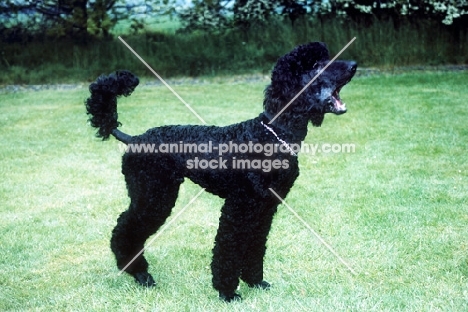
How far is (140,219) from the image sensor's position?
12.4 ft

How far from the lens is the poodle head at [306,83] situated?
3.24 meters

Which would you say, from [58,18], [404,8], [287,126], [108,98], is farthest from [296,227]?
[58,18]

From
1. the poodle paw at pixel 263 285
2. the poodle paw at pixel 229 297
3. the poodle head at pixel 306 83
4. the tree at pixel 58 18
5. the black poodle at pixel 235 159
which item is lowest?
the poodle paw at pixel 263 285

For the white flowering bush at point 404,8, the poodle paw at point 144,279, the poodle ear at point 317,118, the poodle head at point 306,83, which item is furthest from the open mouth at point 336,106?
the white flowering bush at point 404,8

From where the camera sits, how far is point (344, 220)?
5102mm

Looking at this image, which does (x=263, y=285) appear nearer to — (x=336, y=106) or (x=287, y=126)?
(x=287, y=126)

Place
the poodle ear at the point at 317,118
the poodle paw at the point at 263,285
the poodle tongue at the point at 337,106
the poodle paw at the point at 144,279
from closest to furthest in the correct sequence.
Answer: the poodle tongue at the point at 337,106 < the poodle ear at the point at 317,118 < the poodle paw at the point at 263,285 < the poodle paw at the point at 144,279

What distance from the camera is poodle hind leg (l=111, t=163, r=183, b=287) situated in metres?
3.69

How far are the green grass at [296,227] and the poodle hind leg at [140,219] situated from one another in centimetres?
14

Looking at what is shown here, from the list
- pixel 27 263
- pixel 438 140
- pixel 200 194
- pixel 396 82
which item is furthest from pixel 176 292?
pixel 396 82

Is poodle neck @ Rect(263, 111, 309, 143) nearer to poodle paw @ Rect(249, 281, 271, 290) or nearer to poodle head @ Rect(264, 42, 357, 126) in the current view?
poodle head @ Rect(264, 42, 357, 126)

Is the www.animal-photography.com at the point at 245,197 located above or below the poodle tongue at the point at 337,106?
below

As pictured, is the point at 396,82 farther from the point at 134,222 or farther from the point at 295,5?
the point at 134,222

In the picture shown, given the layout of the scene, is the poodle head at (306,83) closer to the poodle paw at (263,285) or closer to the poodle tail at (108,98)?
the poodle tail at (108,98)
